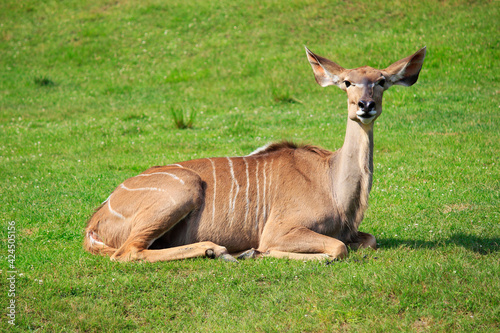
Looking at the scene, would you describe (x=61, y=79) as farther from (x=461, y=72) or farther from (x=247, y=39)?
(x=461, y=72)

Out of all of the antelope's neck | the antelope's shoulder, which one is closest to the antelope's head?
the antelope's neck

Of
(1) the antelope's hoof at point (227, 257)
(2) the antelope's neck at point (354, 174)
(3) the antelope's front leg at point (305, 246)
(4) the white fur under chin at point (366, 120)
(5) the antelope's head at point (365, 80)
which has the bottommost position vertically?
(1) the antelope's hoof at point (227, 257)

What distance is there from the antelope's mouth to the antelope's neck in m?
0.20

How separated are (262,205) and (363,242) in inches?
38.5

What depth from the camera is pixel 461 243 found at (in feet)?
15.6

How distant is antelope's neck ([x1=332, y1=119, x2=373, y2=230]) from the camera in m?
4.73

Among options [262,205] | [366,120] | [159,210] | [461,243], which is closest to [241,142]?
[262,205]

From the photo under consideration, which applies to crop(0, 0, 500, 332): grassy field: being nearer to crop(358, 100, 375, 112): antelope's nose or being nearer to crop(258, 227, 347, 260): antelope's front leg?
crop(258, 227, 347, 260): antelope's front leg

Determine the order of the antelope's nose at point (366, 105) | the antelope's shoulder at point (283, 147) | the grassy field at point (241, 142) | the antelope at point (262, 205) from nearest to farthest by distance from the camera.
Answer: the grassy field at point (241, 142)
the antelope's nose at point (366, 105)
the antelope at point (262, 205)
the antelope's shoulder at point (283, 147)

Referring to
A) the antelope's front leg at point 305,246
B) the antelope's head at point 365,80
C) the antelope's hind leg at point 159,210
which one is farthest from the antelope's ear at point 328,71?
the antelope's hind leg at point 159,210

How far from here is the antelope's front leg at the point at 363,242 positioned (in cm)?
482

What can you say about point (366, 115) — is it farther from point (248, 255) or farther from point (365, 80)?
point (248, 255)

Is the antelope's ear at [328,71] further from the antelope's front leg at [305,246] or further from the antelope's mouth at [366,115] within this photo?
the antelope's front leg at [305,246]

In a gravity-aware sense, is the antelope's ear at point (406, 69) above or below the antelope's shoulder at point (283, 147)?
above
